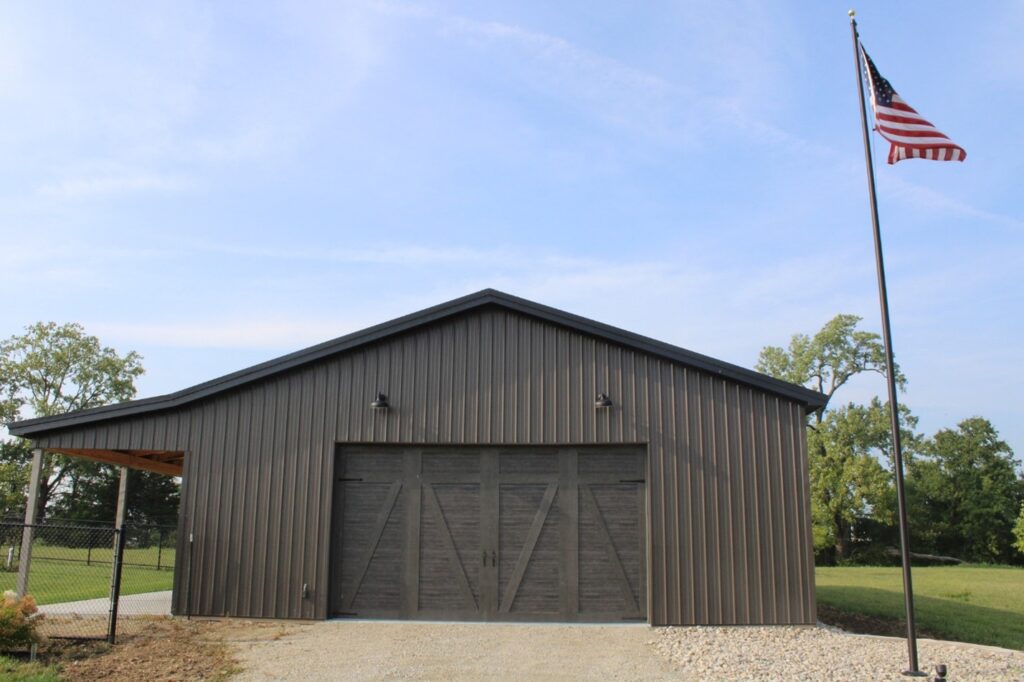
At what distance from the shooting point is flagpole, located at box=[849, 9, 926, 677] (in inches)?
321

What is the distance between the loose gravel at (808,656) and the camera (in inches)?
327

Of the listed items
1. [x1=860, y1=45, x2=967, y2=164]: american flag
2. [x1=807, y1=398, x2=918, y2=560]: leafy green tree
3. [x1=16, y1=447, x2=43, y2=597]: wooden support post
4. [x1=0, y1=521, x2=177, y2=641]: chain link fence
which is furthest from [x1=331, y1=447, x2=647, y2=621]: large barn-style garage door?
[x1=807, y1=398, x2=918, y2=560]: leafy green tree

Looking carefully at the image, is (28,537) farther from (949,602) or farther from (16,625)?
(949,602)

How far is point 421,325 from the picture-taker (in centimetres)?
1210

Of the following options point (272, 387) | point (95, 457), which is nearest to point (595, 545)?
point (272, 387)

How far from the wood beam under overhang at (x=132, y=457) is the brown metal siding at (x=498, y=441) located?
0.92m

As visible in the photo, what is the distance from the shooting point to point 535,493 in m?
11.8

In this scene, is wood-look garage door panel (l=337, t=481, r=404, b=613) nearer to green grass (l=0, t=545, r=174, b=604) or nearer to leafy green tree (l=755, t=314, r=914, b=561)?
green grass (l=0, t=545, r=174, b=604)

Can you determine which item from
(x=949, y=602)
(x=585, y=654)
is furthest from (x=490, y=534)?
(x=949, y=602)

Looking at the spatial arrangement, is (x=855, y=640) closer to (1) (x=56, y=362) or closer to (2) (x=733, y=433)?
(2) (x=733, y=433)

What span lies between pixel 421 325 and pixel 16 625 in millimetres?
6125

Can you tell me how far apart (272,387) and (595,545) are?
17.2ft

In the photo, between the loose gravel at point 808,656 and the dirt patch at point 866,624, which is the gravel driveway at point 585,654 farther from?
the dirt patch at point 866,624

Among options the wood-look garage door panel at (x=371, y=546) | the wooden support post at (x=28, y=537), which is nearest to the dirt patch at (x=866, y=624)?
the wood-look garage door panel at (x=371, y=546)
